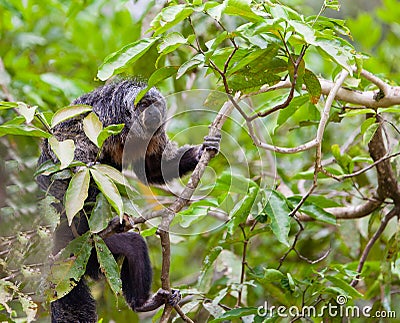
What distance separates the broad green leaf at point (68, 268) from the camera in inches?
88.4

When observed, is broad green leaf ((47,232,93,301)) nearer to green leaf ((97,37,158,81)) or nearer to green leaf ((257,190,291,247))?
green leaf ((97,37,158,81))

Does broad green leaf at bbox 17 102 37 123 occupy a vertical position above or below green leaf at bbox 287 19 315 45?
below

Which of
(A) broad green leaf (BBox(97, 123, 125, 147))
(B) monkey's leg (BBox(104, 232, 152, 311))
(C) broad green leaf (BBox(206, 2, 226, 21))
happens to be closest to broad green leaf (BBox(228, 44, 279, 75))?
(C) broad green leaf (BBox(206, 2, 226, 21))

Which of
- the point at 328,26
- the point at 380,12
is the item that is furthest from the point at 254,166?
the point at 380,12

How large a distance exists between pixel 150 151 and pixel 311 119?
827 millimetres

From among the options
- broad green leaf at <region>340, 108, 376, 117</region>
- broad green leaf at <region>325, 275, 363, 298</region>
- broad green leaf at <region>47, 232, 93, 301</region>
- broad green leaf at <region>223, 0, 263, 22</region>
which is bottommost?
broad green leaf at <region>325, 275, 363, 298</region>

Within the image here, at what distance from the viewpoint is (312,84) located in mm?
2477

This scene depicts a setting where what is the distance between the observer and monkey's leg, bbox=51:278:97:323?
2967 mm

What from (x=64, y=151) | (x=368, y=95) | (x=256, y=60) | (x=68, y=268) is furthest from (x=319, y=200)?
(x=64, y=151)

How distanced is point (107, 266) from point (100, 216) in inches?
7.3

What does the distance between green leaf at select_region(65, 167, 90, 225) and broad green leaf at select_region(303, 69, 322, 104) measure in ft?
3.05

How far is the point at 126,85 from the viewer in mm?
3303

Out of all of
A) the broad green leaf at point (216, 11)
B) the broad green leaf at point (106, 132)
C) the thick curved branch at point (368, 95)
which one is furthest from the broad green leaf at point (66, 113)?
the thick curved branch at point (368, 95)

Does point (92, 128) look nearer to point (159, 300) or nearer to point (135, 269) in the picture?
point (159, 300)
